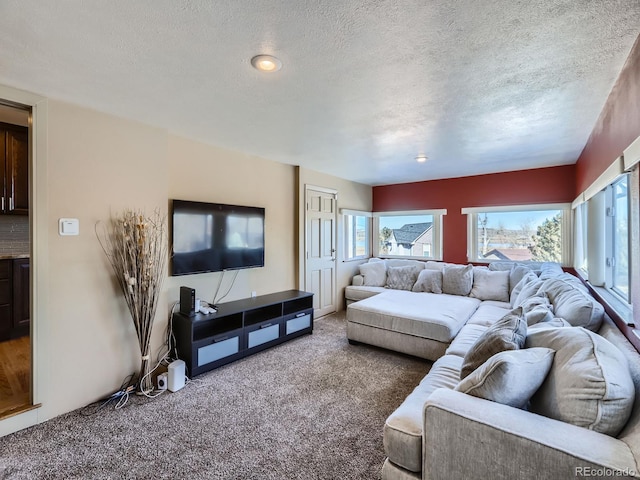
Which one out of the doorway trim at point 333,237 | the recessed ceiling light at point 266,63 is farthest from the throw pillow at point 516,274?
the recessed ceiling light at point 266,63

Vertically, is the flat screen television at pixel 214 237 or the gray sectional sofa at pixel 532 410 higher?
the flat screen television at pixel 214 237

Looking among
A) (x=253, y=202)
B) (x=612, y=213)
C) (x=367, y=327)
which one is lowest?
(x=367, y=327)

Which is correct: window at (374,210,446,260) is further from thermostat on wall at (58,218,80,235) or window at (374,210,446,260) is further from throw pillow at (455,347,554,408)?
thermostat on wall at (58,218,80,235)

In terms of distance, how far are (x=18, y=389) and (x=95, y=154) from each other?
6.42ft

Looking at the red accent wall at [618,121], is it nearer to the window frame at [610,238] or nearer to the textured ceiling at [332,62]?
the textured ceiling at [332,62]

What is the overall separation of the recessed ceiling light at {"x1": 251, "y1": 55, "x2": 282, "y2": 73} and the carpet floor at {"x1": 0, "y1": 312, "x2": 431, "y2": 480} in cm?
227

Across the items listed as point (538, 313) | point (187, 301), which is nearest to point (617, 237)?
point (538, 313)

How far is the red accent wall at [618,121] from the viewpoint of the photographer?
150 centimetres

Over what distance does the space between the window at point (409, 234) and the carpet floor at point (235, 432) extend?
2.91m

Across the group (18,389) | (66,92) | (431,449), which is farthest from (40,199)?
(431,449)

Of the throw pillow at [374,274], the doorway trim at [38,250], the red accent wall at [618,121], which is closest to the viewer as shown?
the red accent wall at [618,121]

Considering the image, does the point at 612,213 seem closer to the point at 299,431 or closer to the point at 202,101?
the point at 299,431

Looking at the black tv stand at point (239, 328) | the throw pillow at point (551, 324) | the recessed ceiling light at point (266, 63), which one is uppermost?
the recessed ceiling light at point (266, 63)

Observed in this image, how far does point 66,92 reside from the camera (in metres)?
2.04
